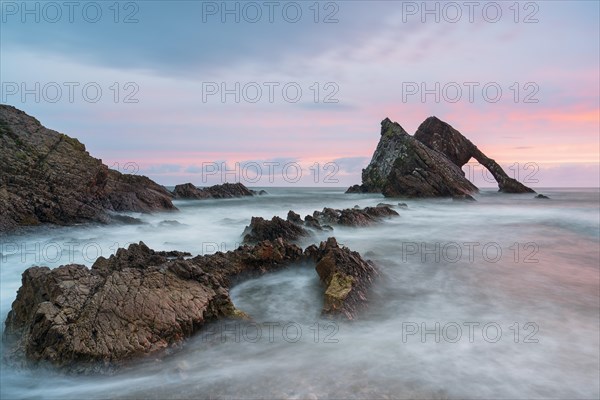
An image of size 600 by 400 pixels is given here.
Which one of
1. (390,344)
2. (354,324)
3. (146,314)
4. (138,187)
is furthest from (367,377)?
(138,187)

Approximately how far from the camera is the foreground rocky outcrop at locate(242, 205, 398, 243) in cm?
1331

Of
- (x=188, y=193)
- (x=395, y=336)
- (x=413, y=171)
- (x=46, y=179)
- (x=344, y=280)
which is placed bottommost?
(x=395, y=336)

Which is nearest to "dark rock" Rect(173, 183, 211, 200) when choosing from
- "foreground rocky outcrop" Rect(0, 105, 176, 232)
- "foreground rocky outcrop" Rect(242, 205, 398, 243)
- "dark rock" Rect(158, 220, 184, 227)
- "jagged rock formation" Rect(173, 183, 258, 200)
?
"jagged rock formation" Rect(173, 183, 258, 200)

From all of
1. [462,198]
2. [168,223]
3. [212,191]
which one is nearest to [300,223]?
[168,223]

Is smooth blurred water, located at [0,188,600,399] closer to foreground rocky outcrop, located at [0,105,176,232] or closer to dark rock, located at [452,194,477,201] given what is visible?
foreground rocky outcrop, located at [0,105,176,232]

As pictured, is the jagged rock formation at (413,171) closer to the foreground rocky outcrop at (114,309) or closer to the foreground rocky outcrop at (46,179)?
the foreground rocky outcrop at (46,179)

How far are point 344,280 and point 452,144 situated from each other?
44.7 m

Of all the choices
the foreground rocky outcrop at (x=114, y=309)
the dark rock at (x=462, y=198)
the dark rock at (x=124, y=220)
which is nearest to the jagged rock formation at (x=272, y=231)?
the foreground rocky outcrop at (x=114, y=309)

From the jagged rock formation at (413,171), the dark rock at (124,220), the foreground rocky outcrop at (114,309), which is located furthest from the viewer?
the jagged rock formation at (413,171)

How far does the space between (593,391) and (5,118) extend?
2132 cm

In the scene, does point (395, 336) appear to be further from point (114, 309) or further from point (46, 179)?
point (46, 179)

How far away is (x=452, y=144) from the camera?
48594 mm

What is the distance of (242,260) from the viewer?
9.70 m

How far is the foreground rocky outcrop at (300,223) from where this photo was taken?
13312mm
